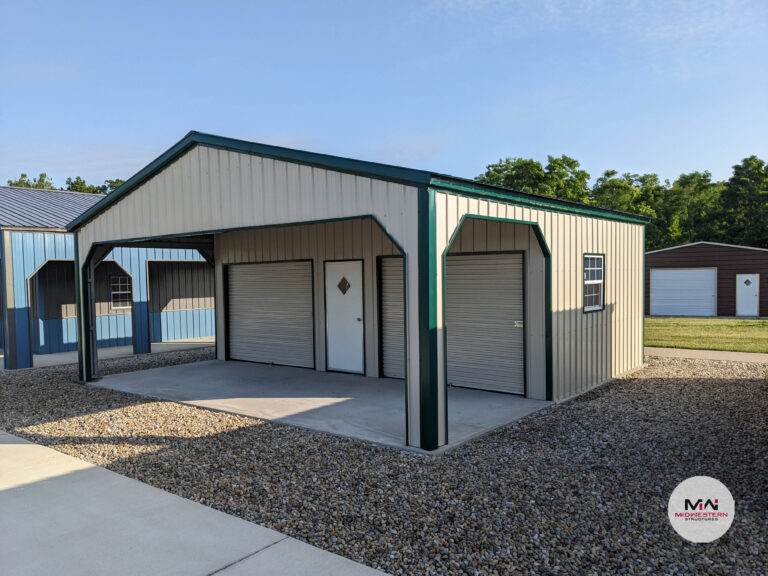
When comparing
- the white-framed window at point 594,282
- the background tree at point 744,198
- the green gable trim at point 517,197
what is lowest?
the white-framed window at point 594,282

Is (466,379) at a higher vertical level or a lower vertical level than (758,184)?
lower

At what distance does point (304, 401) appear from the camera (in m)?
7.76

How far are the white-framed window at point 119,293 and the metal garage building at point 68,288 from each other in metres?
0.03

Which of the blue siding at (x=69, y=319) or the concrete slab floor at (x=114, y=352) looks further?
the concrete slab floor at (x=114, y=352)

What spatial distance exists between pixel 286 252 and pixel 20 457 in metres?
5.88

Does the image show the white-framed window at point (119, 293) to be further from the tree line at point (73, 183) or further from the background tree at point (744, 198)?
the tree line at point (73, 183)

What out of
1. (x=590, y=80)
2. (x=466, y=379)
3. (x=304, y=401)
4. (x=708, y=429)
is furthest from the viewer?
(x=590, y=80)

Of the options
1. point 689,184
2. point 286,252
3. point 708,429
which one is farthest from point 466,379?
point 689,184

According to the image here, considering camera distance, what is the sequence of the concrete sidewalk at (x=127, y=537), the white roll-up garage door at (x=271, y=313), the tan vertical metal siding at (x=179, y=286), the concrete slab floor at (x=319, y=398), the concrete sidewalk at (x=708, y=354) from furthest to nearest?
the tan vertical metal siding at (x=179, y=286)
the concrete sidewalk at (x=708, y=354)
the white roll-up garage door at (x=271, y=313)
the concrete slab floor at (x=319, y=398)
the concrete sidewalk at (x=127, y=537)

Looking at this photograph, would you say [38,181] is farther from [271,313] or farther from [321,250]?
[321,250]

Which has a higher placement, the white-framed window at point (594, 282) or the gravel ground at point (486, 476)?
the white-framed window at point (594, 282)

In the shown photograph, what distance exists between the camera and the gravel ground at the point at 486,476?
3.42 meters

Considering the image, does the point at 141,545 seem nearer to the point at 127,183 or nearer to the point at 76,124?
the point at 127,183

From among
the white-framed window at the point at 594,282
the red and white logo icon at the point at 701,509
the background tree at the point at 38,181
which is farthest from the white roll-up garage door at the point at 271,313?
the background tree at the point at 38,181
